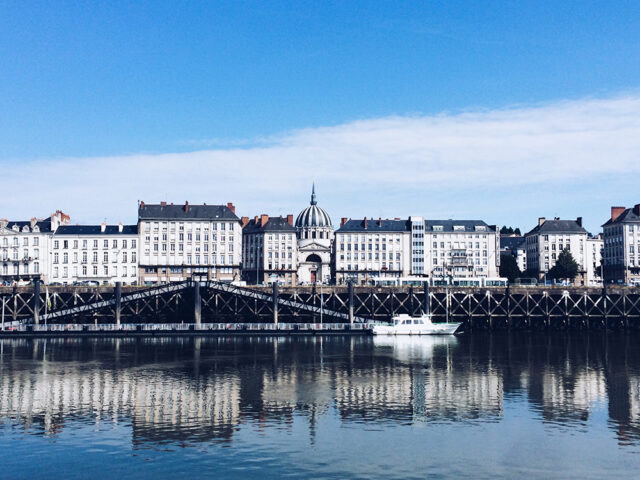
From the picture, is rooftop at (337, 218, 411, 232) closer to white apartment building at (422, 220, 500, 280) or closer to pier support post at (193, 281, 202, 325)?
white apartment building at (422, 220, 500, 280)

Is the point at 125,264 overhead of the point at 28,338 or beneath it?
overhead

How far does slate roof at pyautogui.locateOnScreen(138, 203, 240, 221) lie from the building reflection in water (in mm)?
69776

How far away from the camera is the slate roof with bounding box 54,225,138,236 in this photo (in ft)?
551

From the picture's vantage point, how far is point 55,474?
1572 inches

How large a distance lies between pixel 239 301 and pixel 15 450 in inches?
3564

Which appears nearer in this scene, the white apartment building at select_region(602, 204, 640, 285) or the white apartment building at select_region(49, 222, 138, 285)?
the white apartment building at select_region(49, 222, 138, 285)

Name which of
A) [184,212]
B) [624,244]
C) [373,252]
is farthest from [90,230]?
[624,244]

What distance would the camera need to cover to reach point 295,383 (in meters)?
69.2

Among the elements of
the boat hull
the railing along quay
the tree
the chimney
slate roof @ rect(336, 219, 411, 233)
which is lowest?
the boat hull

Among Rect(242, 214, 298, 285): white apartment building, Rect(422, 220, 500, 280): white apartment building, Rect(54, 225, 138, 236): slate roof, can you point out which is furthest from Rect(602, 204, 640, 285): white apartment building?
Rect(54, 225, 138, 236): slate roof

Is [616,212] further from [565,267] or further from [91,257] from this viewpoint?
[91,257]

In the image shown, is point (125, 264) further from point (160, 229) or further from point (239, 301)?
point (239, 301)

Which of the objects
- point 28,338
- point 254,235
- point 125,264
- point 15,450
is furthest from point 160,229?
point 15,450

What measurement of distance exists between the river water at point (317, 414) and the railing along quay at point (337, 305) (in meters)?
32.3
